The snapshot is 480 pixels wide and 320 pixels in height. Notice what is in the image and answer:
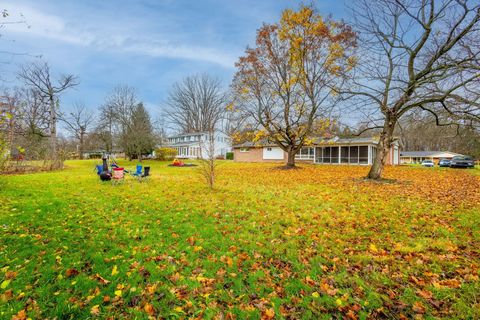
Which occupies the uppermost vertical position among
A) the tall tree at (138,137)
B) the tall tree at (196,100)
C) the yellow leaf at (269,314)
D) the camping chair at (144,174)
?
the tall tree at (196,100)

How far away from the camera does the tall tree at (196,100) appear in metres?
46.7

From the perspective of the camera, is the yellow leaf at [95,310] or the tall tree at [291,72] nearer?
the yellow leaf at [95,310]

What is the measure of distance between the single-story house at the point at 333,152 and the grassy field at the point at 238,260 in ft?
56.0

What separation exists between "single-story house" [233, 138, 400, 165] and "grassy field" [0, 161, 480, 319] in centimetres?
1707

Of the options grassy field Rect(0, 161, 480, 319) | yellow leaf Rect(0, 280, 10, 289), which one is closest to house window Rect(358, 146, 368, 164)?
grassy field Rect(0, 161, 480, 319)

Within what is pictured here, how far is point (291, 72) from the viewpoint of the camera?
18.0m

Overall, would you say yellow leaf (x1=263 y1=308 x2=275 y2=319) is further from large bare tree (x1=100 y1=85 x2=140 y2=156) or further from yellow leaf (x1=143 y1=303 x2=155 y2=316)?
large bare tree (x1=100 y1=85 x2=140 y2=156)

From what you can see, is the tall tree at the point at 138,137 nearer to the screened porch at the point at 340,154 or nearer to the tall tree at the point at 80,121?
the tall tree at the point at 80,121

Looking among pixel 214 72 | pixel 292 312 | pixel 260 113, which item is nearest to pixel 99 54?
pixel 260 113

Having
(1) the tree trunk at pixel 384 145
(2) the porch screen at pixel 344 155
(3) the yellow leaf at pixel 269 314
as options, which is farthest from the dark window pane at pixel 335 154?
(3) the yellow leaf at pixel 269 314

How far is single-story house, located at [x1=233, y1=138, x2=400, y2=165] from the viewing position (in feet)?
81.7

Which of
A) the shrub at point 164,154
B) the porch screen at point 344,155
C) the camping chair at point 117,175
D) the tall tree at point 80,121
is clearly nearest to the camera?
the camping chair at point 117,175

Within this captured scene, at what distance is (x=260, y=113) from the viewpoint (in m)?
18.9

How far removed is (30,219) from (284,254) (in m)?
6.00
